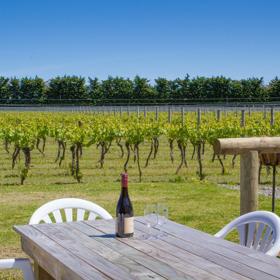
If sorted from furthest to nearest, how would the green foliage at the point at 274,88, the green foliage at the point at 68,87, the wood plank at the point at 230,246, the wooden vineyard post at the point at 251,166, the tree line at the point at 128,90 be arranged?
the green foliage at the point at 68,87 → the tree line at the point at 128,90 → the green foliage at the point at 274,88 → the wooden vineyard post at the point at 251,166 → the wood plank at the point at 230,246

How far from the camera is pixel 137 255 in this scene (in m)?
2.71

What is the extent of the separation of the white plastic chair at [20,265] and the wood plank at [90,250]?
189 mm

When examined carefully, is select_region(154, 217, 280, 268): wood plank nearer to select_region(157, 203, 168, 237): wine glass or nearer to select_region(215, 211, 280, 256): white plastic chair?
select_region(157, 203, 168, 237): wine glass

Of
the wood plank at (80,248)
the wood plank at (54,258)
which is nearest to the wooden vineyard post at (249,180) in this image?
the wood plank at (80,248)

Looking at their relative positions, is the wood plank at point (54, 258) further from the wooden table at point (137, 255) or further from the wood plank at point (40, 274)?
the wood plank at point (40, 274)

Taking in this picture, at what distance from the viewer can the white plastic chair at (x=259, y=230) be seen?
10.4 ft

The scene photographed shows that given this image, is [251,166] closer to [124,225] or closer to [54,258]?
[124,225]

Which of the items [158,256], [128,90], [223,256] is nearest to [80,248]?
[158,256]

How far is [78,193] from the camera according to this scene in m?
10.9

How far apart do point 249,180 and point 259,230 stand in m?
1.34

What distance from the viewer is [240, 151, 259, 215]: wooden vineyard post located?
181 inches

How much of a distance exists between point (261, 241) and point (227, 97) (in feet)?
232

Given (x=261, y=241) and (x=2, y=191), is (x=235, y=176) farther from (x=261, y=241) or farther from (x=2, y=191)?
(x=261, y=241)

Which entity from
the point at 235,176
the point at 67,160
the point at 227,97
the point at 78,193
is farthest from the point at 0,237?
the point at 227,97
